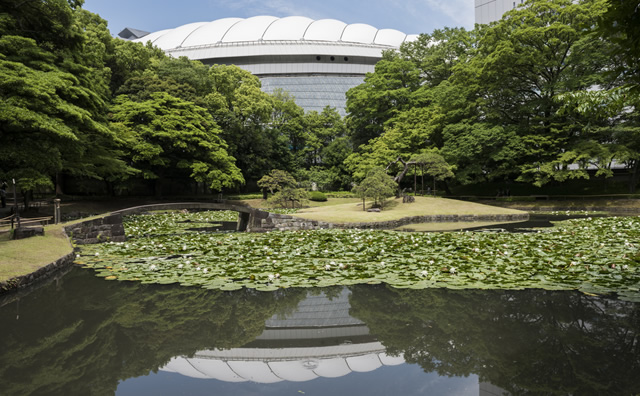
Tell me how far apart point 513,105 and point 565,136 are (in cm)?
434

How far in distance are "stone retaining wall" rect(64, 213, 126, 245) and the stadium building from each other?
142ft

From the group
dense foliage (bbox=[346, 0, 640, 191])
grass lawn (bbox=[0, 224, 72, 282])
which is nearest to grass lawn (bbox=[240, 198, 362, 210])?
dense foliage (bbox=[346, 0, 640, 191])

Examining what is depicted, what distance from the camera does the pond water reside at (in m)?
3.04

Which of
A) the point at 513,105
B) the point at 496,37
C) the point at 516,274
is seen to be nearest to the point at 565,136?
the point at 513,105

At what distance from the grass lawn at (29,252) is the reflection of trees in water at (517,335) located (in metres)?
6.01

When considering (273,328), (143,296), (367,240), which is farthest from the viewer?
(367,240)

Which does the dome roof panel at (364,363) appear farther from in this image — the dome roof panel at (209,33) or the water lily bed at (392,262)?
the dome roof panel at (209,33)

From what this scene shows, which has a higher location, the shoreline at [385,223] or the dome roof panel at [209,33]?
the dome roof panel at [209,33]

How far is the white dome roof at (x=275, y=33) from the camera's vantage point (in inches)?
2254

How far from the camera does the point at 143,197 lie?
29625 millimetres

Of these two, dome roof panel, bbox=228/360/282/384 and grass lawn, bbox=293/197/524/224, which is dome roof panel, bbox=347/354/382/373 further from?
grass lawn, bbox=293/197/524/224

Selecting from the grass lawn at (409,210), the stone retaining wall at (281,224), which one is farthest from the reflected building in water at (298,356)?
the grass lawn at (409,210)

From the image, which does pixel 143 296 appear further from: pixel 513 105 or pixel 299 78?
pixel 299 78

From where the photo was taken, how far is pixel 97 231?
11.7 meters
